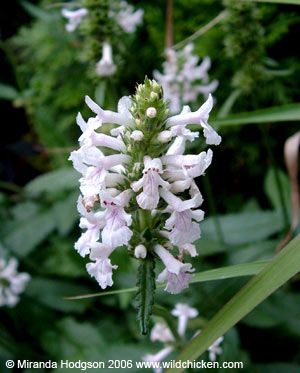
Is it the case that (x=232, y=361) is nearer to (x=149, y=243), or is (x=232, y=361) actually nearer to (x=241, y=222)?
(x=149, y=243)

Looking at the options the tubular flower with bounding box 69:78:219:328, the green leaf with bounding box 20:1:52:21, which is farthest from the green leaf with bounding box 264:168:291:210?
the green leaf with bounding box 20:1:52:21

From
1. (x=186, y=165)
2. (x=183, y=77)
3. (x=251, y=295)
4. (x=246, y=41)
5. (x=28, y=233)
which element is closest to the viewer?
(x=251, y=295)

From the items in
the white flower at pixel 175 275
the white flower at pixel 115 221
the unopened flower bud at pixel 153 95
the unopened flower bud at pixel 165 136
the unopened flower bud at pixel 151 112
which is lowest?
the white flower at pixel 175 275

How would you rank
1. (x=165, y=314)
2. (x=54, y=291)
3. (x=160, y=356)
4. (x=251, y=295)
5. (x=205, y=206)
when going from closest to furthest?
1. (x=251, y=295)
2. (x=165, y=314)
3. (x=160, y=356)
4. (x=54, y=291)
5. (x=205, y=206)

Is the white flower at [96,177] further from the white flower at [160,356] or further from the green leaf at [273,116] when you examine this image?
the white flower at [160,356]

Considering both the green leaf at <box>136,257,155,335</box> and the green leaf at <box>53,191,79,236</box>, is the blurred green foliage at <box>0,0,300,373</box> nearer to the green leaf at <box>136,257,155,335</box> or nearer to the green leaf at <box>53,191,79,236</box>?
the green leaf at <box>53,191,79,236</box>

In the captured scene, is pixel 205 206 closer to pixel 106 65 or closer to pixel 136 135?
pixel 106 65

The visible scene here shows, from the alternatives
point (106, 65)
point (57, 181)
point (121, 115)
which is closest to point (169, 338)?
point (121, 115)

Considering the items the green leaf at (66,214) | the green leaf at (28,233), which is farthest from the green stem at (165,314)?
the green leaf at (28,233)
